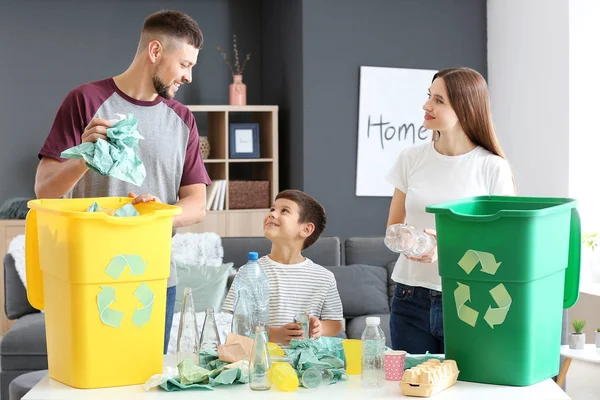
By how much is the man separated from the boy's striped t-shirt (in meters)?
0.31

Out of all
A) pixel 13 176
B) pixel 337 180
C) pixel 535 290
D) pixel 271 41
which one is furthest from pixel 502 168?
pixel 13 176

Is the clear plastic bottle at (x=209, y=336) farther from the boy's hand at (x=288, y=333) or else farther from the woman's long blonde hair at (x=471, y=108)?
the woman's long blonde hair at (x=471, y=108)

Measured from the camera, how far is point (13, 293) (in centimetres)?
444

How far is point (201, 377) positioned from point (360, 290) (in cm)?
281

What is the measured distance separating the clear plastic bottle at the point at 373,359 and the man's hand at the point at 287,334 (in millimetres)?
427

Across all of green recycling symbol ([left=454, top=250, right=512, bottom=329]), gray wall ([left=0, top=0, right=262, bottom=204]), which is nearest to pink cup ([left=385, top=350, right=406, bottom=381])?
green recycling symbol ([left=454, top=250, right=512, bottom=329])

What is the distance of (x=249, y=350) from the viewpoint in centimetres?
202

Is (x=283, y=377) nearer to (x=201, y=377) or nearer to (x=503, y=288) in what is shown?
(x=201, y=377)

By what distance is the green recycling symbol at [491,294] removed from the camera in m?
1.84

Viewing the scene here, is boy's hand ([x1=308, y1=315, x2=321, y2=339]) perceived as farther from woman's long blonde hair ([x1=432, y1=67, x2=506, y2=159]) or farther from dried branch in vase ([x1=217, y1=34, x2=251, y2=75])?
dried branch in vase ([x1=217, y1=34, x2=251, y2=75])

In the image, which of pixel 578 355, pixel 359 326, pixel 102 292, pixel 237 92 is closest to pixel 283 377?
pixel 102 292

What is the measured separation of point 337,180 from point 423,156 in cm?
327

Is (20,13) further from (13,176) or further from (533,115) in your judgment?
(533,115)

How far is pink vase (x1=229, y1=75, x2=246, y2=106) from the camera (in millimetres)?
6086
